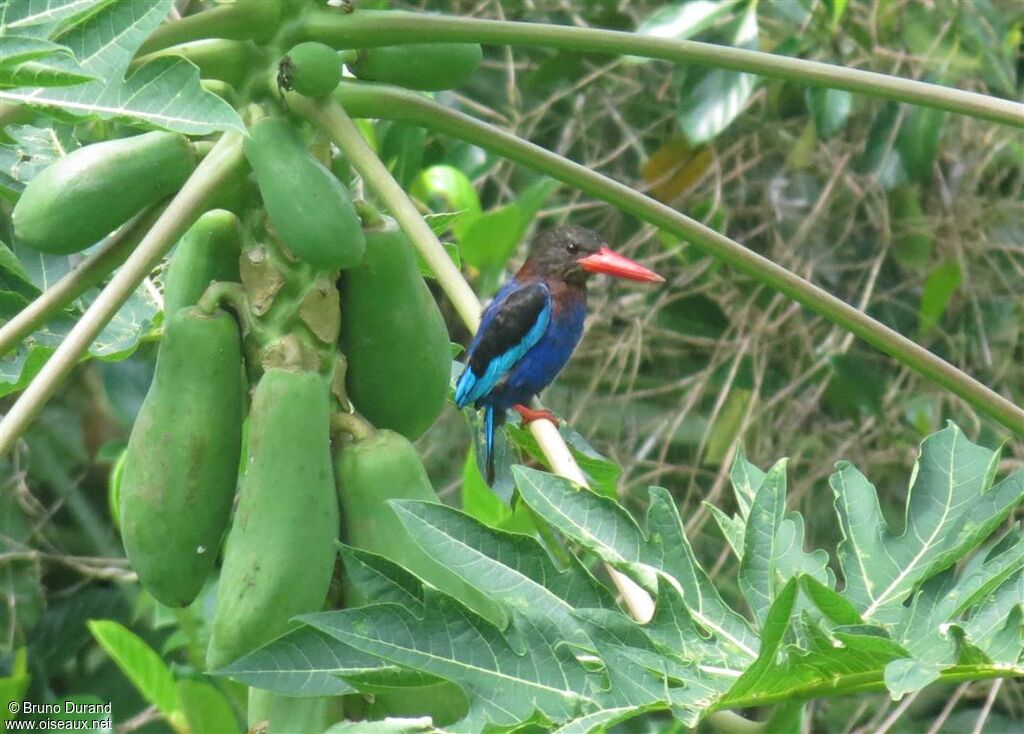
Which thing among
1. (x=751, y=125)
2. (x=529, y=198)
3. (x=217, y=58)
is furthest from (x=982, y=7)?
(x=217, y=58)

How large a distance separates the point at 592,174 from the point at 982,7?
86.3 inches

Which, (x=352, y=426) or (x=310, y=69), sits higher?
(x=310, y=69)

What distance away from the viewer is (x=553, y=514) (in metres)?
1.28

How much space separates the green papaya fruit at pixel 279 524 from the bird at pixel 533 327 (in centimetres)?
74

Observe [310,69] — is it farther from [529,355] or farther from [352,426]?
[529,355]

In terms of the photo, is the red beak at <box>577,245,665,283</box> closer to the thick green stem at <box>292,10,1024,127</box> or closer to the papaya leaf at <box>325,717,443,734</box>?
the thick green stem at <box>292,10,1024,127</box>

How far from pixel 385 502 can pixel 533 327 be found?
1.27m

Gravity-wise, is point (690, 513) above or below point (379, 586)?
below

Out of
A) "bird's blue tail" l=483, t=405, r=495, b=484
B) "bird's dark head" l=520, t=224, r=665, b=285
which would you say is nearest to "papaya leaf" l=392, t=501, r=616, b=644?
"bird's blue tail" l=483, t=405, r=495, b=484

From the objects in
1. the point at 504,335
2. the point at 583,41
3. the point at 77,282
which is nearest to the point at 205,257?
the point at 77,282

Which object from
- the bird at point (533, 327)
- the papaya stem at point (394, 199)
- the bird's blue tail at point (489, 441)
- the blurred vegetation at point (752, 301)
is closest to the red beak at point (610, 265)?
the bird at point (533, 327)

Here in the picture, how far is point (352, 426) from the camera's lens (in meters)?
1.40

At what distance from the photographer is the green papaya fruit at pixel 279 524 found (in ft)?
4.02

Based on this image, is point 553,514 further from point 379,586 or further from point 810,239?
point 810,239
